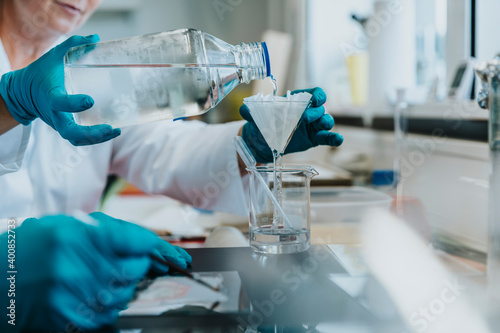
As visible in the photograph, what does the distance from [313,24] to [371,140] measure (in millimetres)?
1676

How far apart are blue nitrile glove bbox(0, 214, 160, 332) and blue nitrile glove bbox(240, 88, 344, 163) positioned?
20.9 inches

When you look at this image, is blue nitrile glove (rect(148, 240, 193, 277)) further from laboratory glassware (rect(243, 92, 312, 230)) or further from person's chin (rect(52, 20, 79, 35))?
person's chin (rect(52, 20, 79, 35))

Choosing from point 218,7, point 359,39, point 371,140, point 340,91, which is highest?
point 218,7

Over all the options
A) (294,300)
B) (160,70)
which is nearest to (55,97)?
(160,70)

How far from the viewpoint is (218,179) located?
1528 millimetres

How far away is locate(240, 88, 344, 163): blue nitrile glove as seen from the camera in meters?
1.16

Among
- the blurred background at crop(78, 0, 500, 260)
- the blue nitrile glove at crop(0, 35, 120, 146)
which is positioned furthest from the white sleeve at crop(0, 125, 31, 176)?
the blurred background at crop(78, 0, 500, 260)

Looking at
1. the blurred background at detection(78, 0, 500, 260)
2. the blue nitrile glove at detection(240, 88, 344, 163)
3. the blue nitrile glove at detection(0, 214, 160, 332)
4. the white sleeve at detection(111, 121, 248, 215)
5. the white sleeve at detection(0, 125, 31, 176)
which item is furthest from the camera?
the blurred background at detection(78, 0, 500, 260)

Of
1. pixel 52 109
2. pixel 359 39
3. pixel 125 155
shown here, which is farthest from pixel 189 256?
pixel 359 39

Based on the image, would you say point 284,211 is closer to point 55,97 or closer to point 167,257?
point 167,257

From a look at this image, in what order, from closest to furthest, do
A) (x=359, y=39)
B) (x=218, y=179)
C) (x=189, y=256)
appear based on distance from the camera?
(x=189, y=256) → (x=218, y=179) → (x=359, y=39)

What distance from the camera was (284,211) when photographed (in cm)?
103

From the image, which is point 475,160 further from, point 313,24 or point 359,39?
point 313,24

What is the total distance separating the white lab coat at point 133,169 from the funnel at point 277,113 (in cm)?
44
